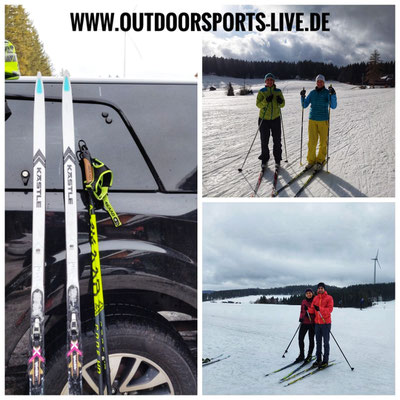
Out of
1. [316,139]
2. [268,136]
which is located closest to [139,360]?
[268,136]

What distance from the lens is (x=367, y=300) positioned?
317 centimetres

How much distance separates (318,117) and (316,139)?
0.17 m

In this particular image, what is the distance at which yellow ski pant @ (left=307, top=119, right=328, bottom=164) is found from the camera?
11.5 feet

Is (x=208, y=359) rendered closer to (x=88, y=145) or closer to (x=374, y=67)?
(x=88, y=145)

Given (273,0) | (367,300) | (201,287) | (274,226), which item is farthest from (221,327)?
(273,0)

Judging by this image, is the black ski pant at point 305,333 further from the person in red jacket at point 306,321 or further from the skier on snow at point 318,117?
the skier on snow at point 318,117

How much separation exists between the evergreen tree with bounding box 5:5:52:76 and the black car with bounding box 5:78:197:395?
5.68m

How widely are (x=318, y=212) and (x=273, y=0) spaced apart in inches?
56.1

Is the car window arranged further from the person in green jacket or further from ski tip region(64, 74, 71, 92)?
the person in green jacket

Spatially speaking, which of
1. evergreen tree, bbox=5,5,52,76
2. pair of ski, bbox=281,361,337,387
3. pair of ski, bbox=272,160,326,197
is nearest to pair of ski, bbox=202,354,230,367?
pair of ski, bbox=281,361,337,387

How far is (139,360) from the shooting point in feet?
8.86

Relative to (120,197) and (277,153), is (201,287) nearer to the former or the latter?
(120,197)

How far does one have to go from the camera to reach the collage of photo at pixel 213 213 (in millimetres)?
2658

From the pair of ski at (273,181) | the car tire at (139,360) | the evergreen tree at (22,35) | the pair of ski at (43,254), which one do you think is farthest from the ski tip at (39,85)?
the evergreen tree at (22,35)
